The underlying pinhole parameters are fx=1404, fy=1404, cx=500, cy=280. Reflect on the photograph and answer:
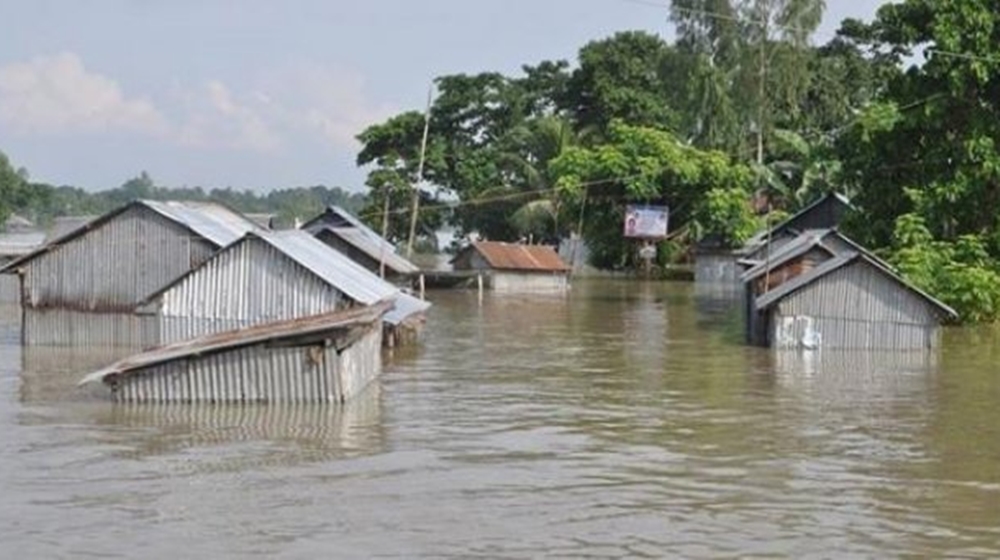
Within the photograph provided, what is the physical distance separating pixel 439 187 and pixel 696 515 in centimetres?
5439

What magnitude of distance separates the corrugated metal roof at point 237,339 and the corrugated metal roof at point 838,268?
9990 mm

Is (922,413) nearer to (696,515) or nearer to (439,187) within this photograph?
(696,515)

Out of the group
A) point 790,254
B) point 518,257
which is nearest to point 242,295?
point 790,254

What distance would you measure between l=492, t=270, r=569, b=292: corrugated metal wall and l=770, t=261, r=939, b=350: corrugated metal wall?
2540cm

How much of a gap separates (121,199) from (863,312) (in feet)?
424

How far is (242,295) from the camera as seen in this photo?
22359 mm

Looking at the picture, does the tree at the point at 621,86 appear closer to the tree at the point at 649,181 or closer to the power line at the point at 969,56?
the tree at the point at 649,181

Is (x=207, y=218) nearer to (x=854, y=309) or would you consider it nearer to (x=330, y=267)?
(x=330, y=267)

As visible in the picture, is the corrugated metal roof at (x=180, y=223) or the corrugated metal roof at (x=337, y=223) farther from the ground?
the corrugated metal roof at (x=337, y=223)

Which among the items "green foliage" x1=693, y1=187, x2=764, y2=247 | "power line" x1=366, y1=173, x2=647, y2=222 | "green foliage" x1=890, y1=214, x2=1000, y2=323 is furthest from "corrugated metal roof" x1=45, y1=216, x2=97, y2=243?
"green foliage" x1=693, y1=187, x2=764, y2=247

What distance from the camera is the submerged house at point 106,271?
2594 cm

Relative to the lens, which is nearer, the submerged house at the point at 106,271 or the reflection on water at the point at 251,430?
the reflection on water at the point at 251,430

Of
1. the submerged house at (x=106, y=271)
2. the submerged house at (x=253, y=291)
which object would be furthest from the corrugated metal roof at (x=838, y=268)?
the submerged house at (x=106, y=271)

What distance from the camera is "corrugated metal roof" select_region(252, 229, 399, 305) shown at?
21.8m
